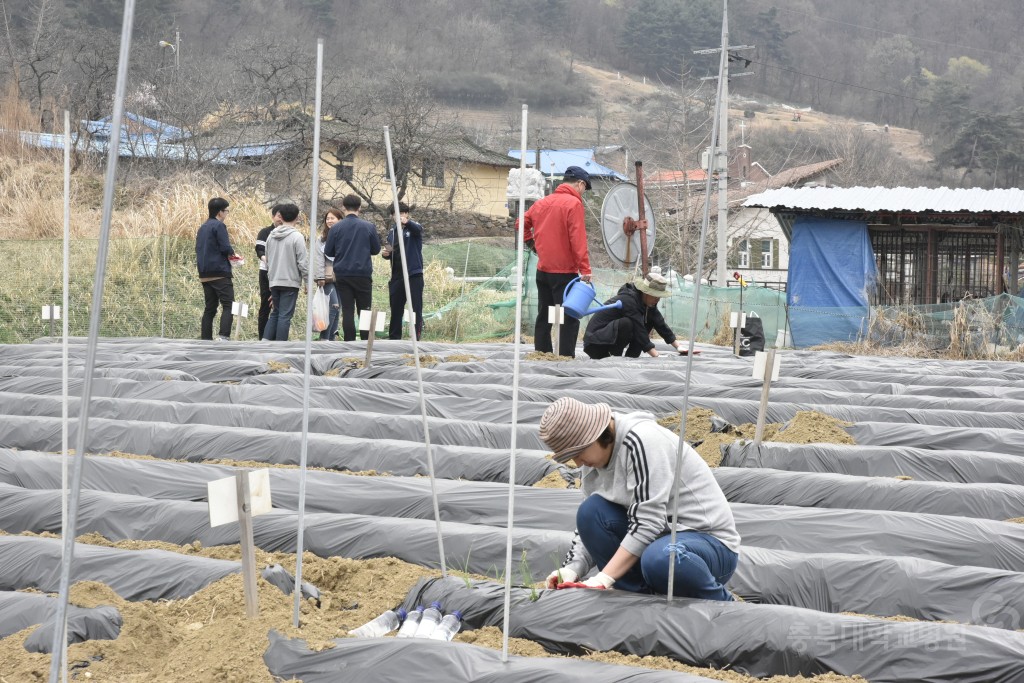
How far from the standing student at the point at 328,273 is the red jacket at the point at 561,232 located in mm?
2287

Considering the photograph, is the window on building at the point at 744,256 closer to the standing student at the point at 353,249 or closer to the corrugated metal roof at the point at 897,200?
the corrugated metal roof at the point at 897,200

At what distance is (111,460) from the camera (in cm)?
437

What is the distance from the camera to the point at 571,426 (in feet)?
8.38

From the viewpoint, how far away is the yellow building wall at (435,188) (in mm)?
24906

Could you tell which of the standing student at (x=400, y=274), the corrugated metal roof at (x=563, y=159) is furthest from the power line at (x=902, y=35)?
the standing student at (x=400, y=274)

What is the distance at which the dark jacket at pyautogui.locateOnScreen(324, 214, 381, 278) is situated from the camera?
325 inches

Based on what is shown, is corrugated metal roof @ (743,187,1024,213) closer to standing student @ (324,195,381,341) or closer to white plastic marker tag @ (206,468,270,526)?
standing student @ (324,195,381,341)

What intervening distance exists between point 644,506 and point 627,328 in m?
4.56

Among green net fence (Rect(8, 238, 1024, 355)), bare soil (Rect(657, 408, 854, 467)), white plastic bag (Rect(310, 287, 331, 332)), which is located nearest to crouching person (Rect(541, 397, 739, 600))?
bare soil (Rect(657, 408, 854, 467))

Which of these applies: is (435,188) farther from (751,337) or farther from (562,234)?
(562,234)

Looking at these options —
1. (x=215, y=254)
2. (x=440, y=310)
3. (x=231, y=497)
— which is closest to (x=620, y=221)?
(x=215, y=254)

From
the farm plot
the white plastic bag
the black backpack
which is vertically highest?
the white plastic bag

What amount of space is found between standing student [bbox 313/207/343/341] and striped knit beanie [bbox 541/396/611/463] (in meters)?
6.15

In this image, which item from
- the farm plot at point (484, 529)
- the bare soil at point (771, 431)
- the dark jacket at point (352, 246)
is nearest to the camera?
the farm plot at point (484, 529)
